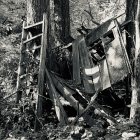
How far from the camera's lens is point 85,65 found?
750 cm

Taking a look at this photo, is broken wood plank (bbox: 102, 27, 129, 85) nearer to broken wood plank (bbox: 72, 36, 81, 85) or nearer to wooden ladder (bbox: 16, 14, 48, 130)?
broken wood plank (bbox: 72, 36, 81, 85)

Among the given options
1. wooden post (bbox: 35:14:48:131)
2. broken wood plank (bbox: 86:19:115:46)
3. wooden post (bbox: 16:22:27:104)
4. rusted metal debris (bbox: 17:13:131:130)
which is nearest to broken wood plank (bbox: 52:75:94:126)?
rusted metal debris (bbox: 17:13:131:130)

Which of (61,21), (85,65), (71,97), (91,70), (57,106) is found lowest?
(57,106)

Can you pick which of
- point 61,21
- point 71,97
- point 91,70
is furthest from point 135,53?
point 61,21

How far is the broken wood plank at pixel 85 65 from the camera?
712cm

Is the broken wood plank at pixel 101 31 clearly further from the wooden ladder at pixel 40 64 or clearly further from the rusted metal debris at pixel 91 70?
the wooden ladder at pixel 40 64

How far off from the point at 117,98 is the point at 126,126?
1.63 metres

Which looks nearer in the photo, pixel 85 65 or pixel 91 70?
pixel 91 70

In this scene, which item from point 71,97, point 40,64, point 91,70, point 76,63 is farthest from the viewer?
point 76,63

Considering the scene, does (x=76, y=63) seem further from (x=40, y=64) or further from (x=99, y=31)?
(x=40, y=64)

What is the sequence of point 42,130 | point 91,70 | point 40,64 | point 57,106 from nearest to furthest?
point 42,130 < point 57,106 < point 40,64 < point 91,70

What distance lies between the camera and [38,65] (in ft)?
24.0

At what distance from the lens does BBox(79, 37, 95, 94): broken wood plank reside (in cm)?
712

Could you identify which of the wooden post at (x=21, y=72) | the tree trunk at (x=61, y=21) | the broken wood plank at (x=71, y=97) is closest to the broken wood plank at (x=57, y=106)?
the broken wood plank at (x=71, y=97)
